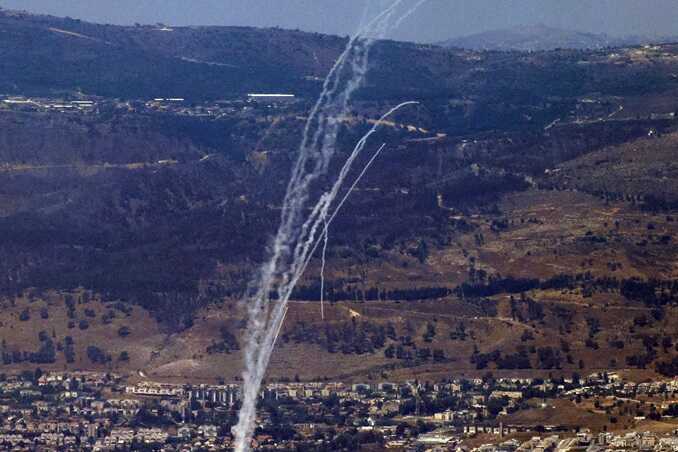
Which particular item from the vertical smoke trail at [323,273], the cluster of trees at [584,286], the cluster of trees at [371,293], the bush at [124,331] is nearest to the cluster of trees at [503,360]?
the vertical smoke trail at [323,273]

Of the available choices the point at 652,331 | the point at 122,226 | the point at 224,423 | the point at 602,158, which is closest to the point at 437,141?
the point at 602,158

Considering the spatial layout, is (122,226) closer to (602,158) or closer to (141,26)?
(602,158)

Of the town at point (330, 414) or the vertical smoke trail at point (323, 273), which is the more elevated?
the vertical smoke trail at point (323, 273)

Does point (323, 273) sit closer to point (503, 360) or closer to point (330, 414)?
Result: point (503, 360)

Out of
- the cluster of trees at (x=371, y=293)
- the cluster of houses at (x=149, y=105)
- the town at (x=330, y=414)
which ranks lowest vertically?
the town at (x=330, y=414)

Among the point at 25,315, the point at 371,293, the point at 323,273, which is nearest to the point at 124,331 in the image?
the point at 25,315

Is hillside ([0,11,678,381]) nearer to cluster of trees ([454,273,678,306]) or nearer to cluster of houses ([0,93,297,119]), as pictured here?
cluster of trees ([454,273,678,306])

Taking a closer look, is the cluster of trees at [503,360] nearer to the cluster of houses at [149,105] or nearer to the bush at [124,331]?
the bush at [124,331]
